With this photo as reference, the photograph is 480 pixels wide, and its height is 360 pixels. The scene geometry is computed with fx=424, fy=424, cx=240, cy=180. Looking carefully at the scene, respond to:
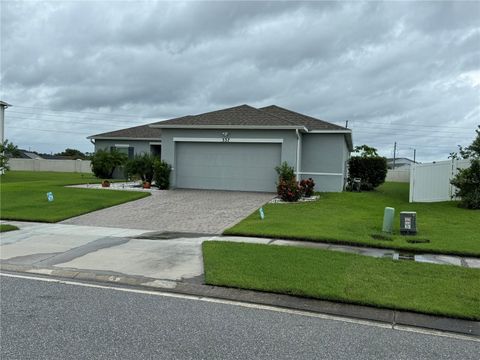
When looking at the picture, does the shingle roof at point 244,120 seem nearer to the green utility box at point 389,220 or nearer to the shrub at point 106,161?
the shrub at point 106,161

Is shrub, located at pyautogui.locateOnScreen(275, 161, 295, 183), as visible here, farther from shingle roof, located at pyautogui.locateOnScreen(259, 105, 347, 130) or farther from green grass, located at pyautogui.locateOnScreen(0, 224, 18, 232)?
green grass, located at pyautogui.locateOnScreen(0, 224, 18, 232)

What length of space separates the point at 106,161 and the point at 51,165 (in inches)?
1025

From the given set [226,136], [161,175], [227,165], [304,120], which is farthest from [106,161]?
[304,120]

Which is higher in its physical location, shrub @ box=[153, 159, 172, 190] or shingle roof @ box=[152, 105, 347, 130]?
shingle roof @ box=[152, 105, 347, 130]

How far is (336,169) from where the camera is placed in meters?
21.1

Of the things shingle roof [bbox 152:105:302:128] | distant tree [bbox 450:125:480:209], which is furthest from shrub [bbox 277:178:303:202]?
distant tree [bbox 450:125:480:209]

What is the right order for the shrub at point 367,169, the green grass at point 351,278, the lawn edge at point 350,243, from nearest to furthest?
the green grass at point 351,278, the lawn edge at point 350,243, the shrub at point 367,169

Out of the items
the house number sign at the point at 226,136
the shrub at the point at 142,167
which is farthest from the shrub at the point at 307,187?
the shrub at the point at 142,167

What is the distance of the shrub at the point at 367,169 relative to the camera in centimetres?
2444

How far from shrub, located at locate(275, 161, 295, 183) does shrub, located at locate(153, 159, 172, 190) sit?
17.7 ft

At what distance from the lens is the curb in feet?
16.5

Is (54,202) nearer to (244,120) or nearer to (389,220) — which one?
(244,120)

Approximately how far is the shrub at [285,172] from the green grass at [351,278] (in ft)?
34.1

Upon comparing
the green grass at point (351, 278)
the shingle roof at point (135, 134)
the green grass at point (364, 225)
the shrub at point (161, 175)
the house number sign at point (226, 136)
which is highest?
the shingle roof at point (135, 134)
